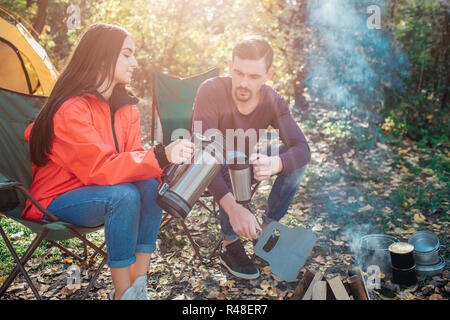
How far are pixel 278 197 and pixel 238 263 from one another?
1.77ft

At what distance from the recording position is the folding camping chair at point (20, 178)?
1.80 metres

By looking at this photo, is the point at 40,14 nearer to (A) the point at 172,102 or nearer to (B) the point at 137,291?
(A) the point at 172,102

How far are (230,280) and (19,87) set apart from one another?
353cm

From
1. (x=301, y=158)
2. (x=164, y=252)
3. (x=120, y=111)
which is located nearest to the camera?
(x=120, y=111)

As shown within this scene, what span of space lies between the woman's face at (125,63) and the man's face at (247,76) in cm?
67

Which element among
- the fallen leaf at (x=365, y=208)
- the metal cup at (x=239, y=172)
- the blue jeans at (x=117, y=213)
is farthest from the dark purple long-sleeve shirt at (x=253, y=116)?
the fallen leaf at (x=365, y=208)

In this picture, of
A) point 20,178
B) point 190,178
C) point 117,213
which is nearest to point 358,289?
point 190,178

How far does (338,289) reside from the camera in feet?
6.40

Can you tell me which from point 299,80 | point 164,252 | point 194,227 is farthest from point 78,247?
point 299,80

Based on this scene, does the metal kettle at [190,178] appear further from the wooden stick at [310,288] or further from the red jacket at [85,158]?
the wooden stick at [310,288]
